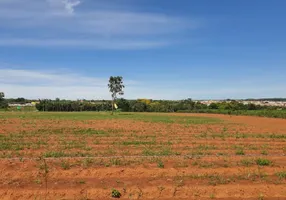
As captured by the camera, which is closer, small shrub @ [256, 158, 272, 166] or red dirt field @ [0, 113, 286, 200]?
red dirt field @ [0, 113, 286, 200]

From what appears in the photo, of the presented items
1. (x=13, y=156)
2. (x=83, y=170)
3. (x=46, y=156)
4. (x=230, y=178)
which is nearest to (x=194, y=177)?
(x=230, y=178)

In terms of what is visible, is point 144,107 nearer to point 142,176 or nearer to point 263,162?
point 263,162

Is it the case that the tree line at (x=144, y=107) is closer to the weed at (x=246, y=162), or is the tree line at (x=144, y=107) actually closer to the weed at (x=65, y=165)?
the weed at (x=246, y=162)

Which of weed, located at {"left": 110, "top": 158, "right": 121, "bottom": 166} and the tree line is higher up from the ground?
the tree line

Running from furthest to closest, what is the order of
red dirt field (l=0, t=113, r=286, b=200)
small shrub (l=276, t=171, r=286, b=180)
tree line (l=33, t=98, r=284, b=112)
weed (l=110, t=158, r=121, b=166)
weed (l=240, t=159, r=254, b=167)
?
tree line (l=33, t=98, r=284, b=112), weed (l=240, t=159, r=254, b=167), weed (l=110, t=158, r=121, b=166), small shrub (l=276, t=171, r=286, b=180), red dirt field (l=0, t=113, r=286, b=200)

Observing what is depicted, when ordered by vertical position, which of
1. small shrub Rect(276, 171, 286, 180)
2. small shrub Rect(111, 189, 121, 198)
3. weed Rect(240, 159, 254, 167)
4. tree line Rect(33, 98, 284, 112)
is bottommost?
small shrub Rect(111, 189, 121, 198)

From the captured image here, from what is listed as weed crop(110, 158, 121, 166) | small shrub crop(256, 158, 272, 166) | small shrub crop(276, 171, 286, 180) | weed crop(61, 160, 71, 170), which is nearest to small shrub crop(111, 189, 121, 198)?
weed crop(61, 160, 71, 170)

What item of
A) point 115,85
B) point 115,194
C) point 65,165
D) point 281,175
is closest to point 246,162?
point 281,175

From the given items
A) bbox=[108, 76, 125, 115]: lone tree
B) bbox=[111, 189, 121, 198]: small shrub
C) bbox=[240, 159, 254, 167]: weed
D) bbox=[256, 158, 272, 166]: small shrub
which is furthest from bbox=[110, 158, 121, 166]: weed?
bbox=[108, 76, 125, 115]: lone tree

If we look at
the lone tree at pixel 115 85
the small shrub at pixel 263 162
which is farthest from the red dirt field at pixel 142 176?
the lone tree at pixel 115 85

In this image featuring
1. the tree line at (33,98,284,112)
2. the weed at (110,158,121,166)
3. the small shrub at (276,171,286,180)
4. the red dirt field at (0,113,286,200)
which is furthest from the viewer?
the tree line at (33,98,284,112)

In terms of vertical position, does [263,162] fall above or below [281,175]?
above

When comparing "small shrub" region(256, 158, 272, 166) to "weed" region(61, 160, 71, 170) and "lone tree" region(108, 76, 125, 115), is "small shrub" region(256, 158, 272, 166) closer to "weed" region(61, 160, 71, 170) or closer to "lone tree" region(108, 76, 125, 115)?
"weed" region(61, 160, 71, 170)

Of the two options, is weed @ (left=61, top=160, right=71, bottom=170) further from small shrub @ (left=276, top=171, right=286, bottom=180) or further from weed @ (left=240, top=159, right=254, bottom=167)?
small shrub @ (left=276, top=171, right=286, bottom=180)
